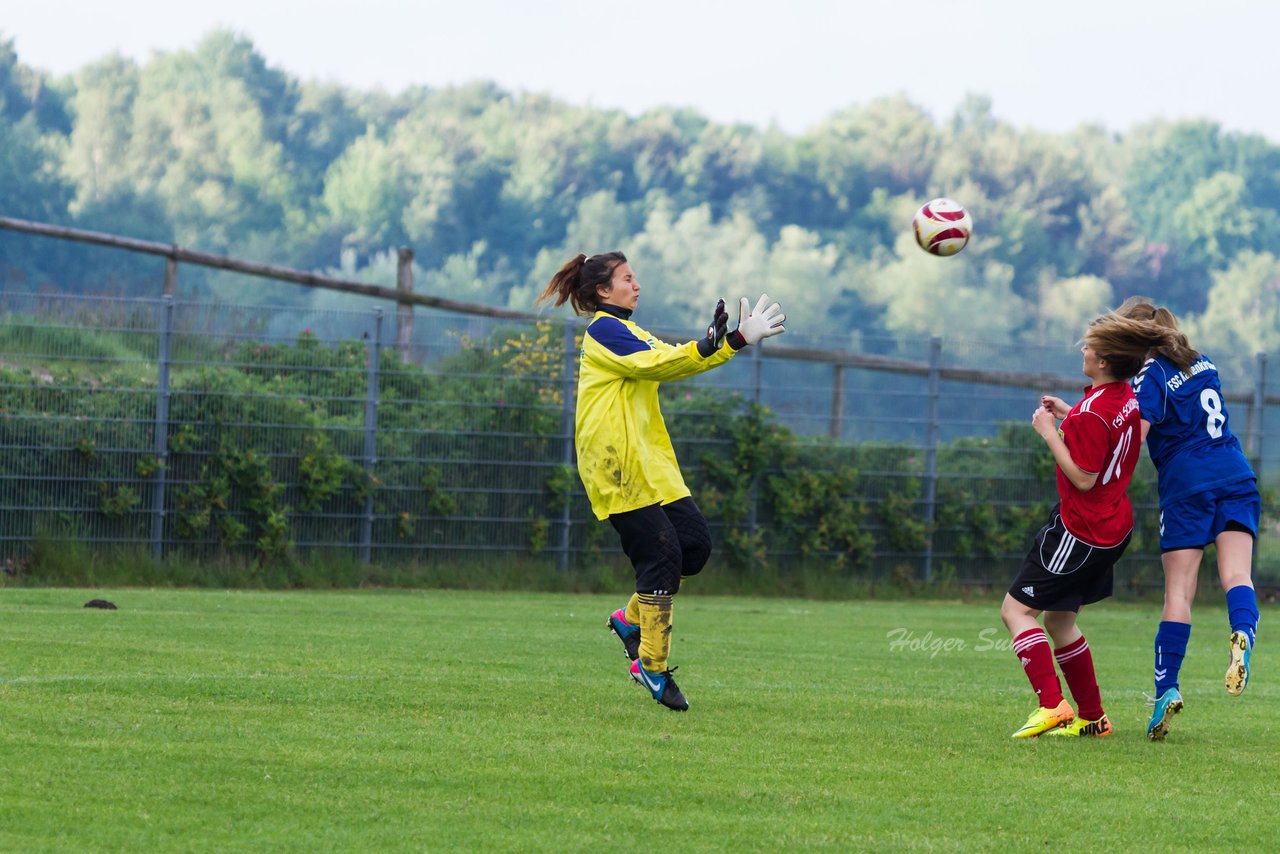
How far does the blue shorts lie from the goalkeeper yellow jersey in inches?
88.4

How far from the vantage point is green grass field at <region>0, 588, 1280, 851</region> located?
4836 mm

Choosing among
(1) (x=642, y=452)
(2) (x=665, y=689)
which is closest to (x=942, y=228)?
(1) (x=642, y=452)

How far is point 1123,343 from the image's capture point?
23.9ft

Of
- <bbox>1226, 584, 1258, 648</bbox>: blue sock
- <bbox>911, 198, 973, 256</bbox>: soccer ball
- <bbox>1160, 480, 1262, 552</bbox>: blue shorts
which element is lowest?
<bbox>1226, 584, 1258, 648</bbox>: blue sock

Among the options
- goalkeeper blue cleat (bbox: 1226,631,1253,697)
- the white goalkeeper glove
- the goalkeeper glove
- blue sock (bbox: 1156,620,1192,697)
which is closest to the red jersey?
blue sock (bbox: 1156,620,1192,697)

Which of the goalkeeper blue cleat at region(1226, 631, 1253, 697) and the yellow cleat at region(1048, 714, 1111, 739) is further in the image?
the yellow cleat at region(1048, 714, 1111, 739)

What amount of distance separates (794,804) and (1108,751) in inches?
79.5

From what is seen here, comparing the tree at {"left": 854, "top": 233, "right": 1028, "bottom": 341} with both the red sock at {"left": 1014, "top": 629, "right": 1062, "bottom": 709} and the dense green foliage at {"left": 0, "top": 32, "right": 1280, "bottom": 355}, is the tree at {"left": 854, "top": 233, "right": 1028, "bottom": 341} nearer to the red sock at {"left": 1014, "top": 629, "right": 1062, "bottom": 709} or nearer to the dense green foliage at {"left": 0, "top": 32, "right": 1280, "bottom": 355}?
the dense green foliage at {"left": 0, "top": 32, "right": 1280, "bottom": 355}

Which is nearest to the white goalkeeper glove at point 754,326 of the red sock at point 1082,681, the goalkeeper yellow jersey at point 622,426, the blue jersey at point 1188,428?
the goalkeeper yellow jersey at point 622,426

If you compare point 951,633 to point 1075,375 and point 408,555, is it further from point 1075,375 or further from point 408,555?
point 1075,375

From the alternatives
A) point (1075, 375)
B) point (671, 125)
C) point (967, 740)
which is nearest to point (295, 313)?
point (1075, 375)

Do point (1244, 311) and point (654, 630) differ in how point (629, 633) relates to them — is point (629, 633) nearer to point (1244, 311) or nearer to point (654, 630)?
point (654, 630)

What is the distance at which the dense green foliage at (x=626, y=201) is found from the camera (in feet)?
283

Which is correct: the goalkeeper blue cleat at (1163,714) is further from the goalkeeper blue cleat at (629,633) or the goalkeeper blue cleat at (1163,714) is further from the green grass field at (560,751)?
the goalkeeper blue cleat at (629,633)
